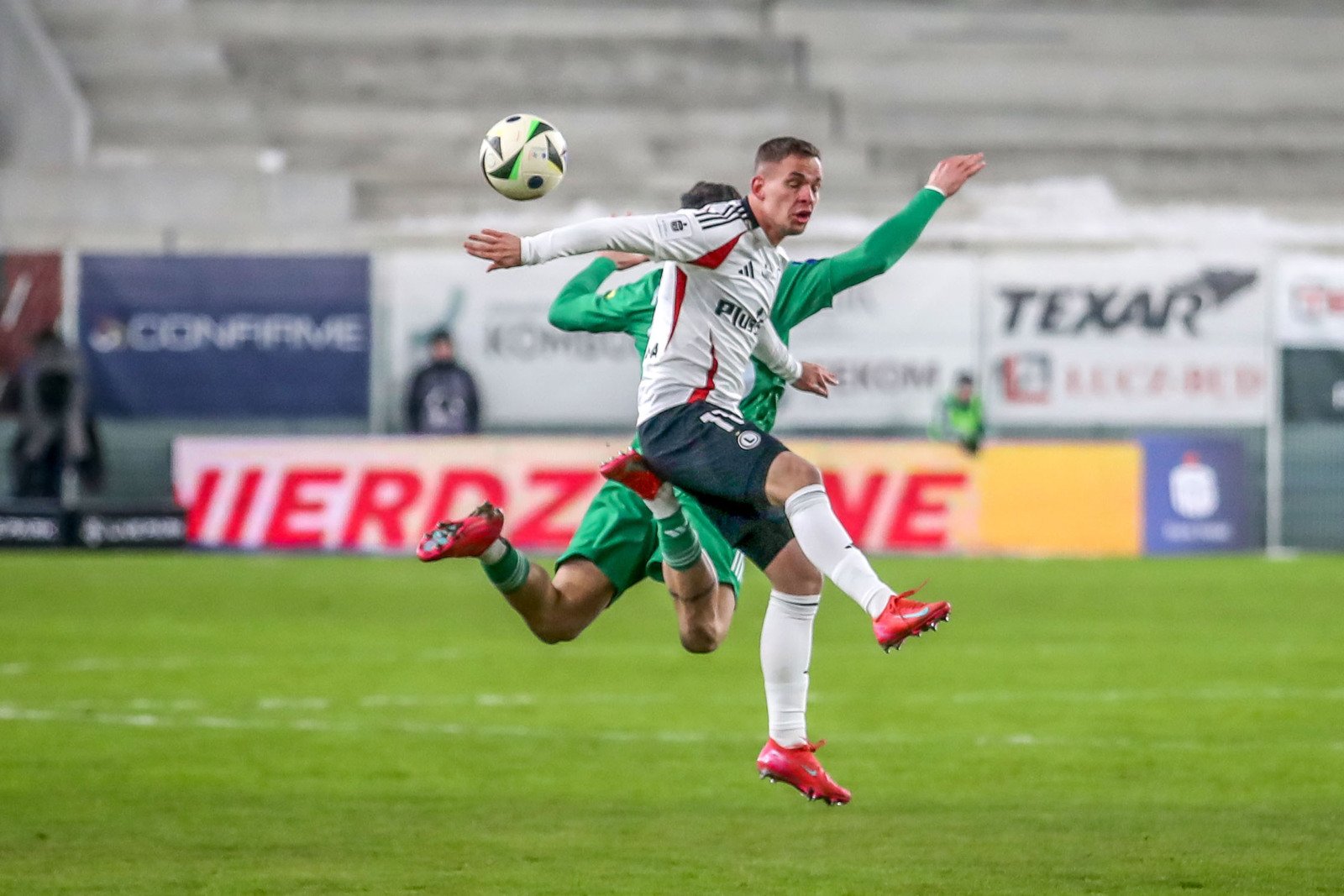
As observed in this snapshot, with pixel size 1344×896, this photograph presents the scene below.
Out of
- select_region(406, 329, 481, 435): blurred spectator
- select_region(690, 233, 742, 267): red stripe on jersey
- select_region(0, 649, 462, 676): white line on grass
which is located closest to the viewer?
select_region(690, 233, 742, 267): red stripe on jersey

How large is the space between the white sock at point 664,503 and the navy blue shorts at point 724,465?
0.55 feet

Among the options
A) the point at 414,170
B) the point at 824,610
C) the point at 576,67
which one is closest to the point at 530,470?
the point at 824,610

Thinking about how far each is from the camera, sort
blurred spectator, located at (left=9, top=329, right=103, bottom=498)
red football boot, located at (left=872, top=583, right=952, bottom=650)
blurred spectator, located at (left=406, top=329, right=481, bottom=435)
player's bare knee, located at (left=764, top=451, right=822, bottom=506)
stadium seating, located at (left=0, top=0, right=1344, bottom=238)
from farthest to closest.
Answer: stadium seating, located at (left=0, top=0, right=1344, bottom=238) → blurred spectator, located at (left=406, top=329, right=481, bottom=435) → blurred spectator, located at (left=9, top=329, right=103, bottom=498) → player's bare knee, located at (left=764, top=451, right=822, bottom=506) → red football boot, located at (left=872, top=583, right=952, bottom=650)

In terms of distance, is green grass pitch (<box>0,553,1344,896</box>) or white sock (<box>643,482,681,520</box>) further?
white sock (<box>643,482,681,520</box>)

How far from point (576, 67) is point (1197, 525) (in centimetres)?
1040

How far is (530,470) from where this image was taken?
21.8 metres

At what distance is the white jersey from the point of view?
7430mm

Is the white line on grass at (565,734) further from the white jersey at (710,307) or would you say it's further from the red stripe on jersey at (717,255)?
the red stripe on jersey at (717,255)

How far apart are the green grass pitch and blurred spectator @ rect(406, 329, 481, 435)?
460cm

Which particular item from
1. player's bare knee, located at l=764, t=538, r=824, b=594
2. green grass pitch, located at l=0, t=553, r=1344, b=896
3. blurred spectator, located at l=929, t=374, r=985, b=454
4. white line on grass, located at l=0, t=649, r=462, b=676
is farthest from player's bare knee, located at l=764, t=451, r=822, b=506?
blurred spectator, located at l=929, t=374, r=985, b=454

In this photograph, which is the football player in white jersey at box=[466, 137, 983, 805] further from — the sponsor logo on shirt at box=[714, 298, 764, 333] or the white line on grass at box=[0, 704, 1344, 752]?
the white line on grass at box=[0, 704, 1344, 752]

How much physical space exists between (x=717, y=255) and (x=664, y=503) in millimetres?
1001

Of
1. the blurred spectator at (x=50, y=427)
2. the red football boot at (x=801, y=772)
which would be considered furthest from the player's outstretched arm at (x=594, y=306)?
the blurred spectator at (x=50, y=427)

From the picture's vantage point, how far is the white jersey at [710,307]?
7.43 metres
